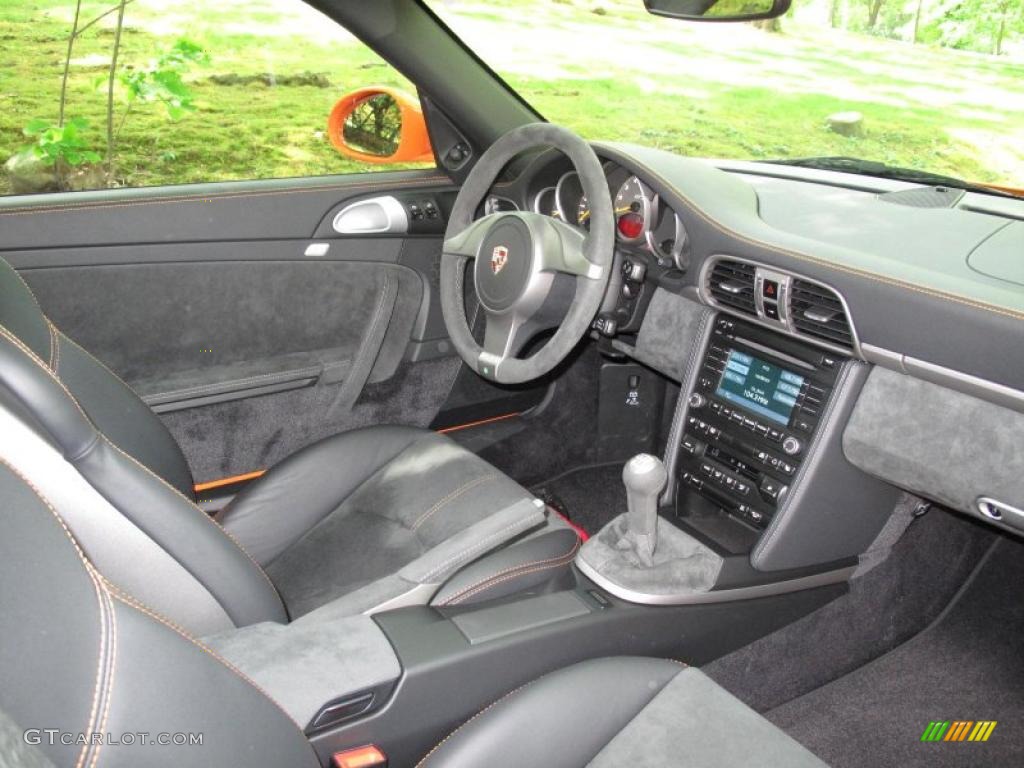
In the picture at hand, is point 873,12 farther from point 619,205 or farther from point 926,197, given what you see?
point 619,205

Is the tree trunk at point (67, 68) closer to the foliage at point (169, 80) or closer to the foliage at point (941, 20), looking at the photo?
the foliage at point (169, 80)

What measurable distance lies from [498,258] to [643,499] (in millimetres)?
593

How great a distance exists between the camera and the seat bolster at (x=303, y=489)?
1.97 m

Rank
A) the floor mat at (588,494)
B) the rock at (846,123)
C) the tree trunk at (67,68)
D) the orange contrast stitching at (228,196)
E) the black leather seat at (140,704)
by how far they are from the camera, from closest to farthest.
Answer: the black leather seat at (140,704) < the orange contrast stitching at (228,196) < the tree trunk at (67,68) < the rock at (846,123) < the floor mat at (588,494)

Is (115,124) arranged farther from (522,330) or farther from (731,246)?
(731,246)

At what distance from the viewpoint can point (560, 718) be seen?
4.36 ft

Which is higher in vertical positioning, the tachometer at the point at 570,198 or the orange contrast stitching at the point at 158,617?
the tachometer at the point at 570,198

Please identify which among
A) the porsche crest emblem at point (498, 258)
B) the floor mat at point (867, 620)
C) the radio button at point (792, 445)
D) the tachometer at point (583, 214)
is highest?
the tachometer at point (583, 214)

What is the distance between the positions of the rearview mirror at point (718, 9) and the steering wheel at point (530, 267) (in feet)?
1.30

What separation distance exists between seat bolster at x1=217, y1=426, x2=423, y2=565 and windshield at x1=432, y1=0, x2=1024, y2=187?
93cm

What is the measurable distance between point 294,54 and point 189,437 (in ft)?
3.42

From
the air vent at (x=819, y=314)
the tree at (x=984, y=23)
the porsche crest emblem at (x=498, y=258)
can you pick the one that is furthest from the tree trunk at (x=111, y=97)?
the tree at (x=984, y=23)


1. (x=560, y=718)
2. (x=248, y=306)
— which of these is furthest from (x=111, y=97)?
(x=560, y=718)

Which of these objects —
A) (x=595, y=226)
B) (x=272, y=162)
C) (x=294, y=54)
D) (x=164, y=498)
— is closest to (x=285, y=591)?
(x=164, y=498)
